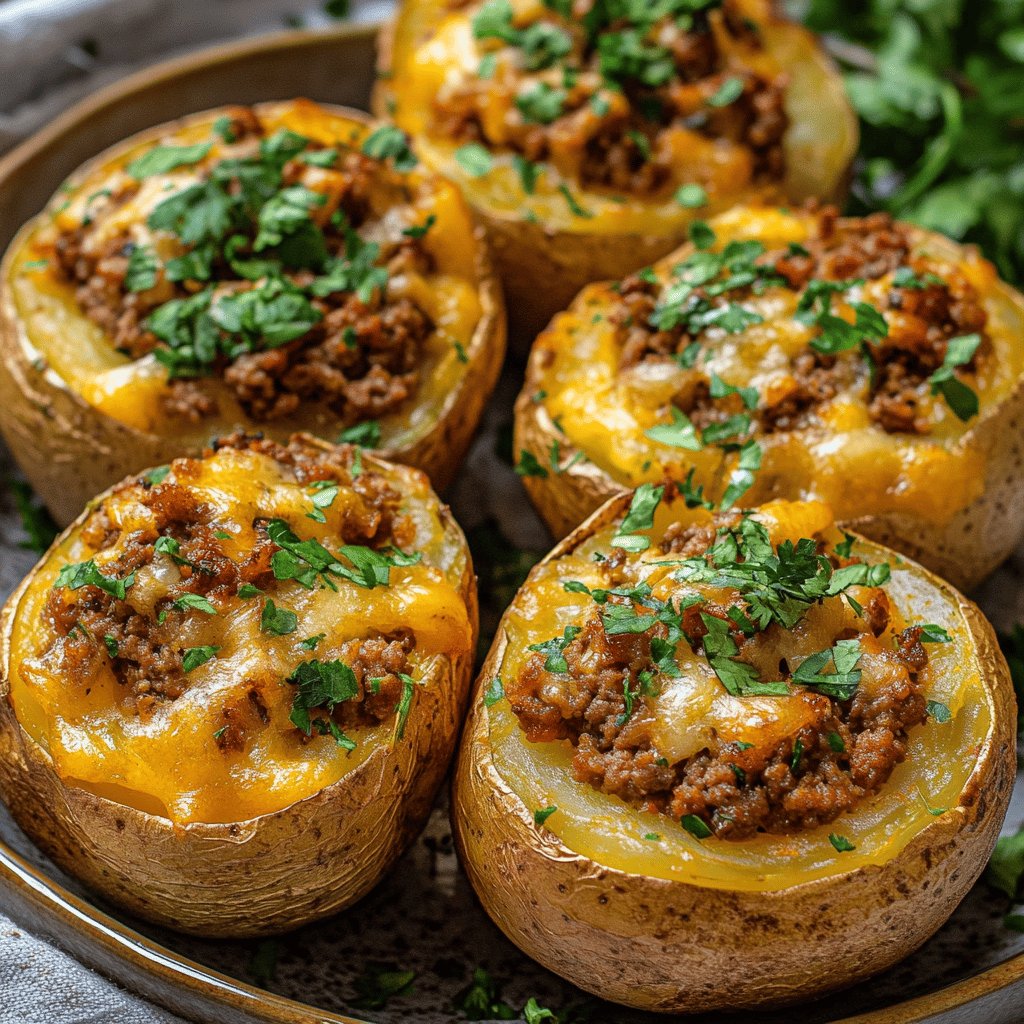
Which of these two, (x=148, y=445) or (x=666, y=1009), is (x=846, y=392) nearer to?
(x=666, y=1009)

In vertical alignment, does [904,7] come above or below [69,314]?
below

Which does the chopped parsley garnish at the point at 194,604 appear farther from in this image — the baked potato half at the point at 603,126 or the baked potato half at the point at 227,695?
the baked potato half at the point at 603,126

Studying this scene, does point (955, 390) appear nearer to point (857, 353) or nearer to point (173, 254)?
point (857, 353)

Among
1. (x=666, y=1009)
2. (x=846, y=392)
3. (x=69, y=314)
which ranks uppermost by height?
(x=69, y=314)

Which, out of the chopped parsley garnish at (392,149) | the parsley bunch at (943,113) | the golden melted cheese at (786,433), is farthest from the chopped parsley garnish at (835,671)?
the parsley bunch at (943,113)

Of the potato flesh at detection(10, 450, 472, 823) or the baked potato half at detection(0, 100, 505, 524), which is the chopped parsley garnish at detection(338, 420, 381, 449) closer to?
the baked potato half at detection(0, 100, 505, 524)

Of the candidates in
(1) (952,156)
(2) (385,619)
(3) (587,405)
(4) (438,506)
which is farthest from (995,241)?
(2) (385,619)
